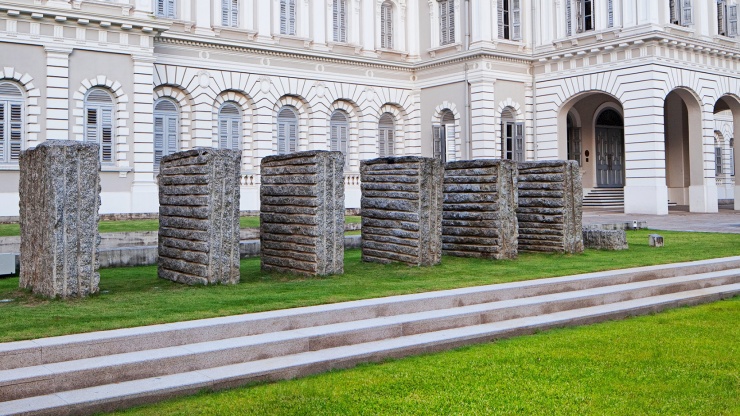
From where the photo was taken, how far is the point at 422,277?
1027cm

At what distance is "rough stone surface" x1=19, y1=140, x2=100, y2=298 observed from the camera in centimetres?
821

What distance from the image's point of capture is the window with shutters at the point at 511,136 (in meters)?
32.2

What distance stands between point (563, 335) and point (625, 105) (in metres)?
24.0

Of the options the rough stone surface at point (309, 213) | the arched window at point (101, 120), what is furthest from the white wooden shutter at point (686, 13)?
the rough stone surface at point (309, 213)

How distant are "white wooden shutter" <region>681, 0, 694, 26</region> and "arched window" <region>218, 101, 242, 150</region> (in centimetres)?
1745

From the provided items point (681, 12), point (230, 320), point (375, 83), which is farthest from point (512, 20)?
point (230, 320)

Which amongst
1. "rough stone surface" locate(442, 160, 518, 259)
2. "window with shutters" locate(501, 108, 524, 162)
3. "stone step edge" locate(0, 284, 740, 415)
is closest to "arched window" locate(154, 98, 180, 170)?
"window with shutters" locate(501, 108, 524, 162)

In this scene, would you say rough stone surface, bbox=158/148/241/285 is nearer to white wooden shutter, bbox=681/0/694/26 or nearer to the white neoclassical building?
the white neoclassical building

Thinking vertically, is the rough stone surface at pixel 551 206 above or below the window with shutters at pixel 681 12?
below

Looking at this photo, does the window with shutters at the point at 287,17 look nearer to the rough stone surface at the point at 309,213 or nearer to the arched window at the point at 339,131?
the arched window at the point at 339,131

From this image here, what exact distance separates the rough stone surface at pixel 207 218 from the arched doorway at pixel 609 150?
2870 centimetres

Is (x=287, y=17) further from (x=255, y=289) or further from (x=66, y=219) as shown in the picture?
(x=66, y=219)

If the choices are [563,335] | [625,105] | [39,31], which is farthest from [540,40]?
[563,335]

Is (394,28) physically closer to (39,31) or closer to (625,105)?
(625,105)
